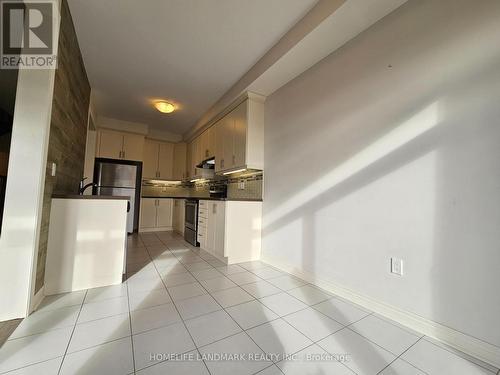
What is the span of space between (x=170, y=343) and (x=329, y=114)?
7.42ft

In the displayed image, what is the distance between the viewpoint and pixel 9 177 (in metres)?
1.45

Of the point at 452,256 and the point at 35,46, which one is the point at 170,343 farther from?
the point at 35,46

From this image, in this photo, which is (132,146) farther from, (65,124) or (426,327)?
(426,327)

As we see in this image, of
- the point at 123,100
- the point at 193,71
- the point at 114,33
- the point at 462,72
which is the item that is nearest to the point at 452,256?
the point at 462,72

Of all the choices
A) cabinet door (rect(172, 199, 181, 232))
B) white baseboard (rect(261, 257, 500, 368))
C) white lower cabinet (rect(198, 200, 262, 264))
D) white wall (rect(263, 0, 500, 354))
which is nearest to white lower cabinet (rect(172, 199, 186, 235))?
cabinet door (rect(172, 199, 181, 232))

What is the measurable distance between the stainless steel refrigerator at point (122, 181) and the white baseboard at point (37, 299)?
2.88 m

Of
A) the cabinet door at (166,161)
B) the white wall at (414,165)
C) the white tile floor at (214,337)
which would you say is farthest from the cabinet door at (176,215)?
the white wall at (414,165)

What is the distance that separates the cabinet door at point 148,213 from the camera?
16.6ft

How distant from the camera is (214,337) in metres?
1.32

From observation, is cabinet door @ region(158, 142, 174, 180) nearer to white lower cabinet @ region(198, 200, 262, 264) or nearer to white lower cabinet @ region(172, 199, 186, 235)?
white lower cabinet @ region(172, 199, 186, 235)

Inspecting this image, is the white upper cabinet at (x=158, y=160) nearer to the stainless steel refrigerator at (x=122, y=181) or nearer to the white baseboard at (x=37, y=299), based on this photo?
the stainless steel refrigerator at (x=122, y=181)

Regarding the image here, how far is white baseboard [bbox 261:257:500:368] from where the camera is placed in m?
1.18

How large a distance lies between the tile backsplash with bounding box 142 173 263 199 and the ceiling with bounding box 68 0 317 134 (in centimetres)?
147

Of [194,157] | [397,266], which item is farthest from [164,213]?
[397,266]
